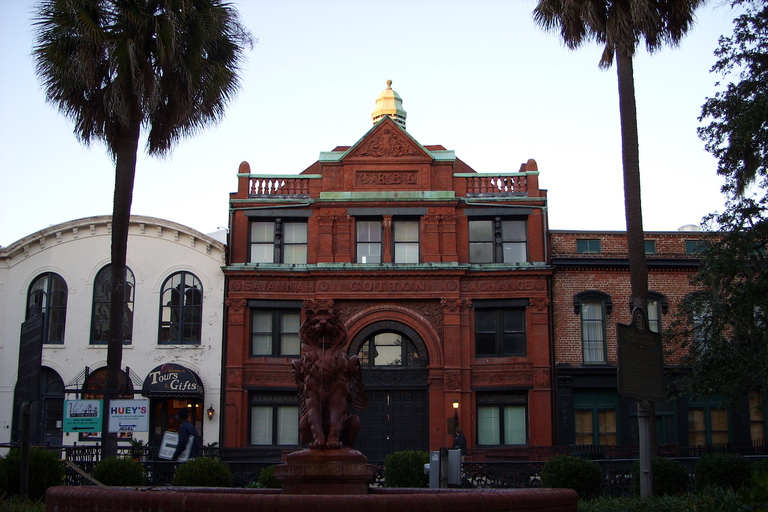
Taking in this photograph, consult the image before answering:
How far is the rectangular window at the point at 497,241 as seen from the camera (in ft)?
113

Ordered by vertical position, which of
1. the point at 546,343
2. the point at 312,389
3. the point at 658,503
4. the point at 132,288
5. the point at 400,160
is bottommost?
the point at 658,503

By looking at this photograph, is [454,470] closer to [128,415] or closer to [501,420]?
[128,415]

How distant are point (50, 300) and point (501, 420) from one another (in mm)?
18835

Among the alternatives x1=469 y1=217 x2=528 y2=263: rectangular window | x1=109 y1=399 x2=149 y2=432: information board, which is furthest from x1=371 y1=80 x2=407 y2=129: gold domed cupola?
x1=109 y1=399 x2=149 y2=432: information board

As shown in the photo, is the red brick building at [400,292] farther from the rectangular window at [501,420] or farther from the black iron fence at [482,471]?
the black iron fence at [482,471]

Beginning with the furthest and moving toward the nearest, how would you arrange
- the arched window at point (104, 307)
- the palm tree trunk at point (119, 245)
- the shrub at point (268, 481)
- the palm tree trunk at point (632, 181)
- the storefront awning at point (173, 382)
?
1. the arched window at point (104, 307)
2. the storefront awning at point (173, 382)
3. the palm tree trunk at point (119, 245)
4. the palm tree trunk at point (632, 181)
5. the shrub at point (268, 481)

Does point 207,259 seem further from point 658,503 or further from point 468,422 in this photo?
point 658,503

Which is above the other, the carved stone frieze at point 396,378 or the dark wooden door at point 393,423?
the carved stone frieze at point 396,378

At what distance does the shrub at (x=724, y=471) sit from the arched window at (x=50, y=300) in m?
25.3

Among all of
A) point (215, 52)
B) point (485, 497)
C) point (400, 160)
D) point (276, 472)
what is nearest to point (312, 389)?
point (276, 472)

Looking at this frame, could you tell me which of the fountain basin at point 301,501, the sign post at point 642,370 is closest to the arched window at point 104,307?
the fountain basin at point 301,501

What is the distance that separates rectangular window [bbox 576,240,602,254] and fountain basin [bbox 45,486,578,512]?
24.9 m

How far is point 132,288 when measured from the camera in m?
34.4

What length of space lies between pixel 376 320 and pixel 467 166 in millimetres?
11770
